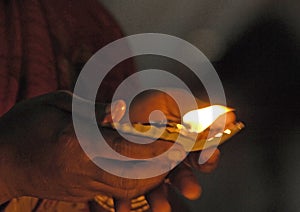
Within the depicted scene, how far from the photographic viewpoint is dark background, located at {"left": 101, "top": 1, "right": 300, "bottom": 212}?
98cm

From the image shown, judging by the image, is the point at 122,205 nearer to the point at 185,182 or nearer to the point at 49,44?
the point at 185,182

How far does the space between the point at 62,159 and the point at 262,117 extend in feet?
1.70

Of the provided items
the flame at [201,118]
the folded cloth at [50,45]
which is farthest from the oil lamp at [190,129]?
the folded cloth at [50,45]

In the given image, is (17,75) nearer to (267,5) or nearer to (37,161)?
(37,161)

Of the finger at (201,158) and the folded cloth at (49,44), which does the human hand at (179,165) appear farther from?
the folded cloth at (49,44)

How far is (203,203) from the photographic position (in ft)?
3.14

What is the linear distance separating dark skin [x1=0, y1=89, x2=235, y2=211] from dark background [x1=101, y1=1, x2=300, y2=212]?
14.5 inches

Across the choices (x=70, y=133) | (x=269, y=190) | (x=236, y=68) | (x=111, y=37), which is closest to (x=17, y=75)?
(x=111, y=37)

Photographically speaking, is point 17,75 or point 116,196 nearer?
point 116,196

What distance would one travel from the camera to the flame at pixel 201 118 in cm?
59

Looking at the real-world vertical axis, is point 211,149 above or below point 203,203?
above

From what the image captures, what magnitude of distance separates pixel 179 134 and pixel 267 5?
51 centimetres

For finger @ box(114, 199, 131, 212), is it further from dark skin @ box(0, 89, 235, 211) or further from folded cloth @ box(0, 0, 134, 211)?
folded cloth @ box(0, 0, 134, 211)

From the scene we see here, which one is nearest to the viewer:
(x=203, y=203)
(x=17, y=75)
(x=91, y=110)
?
(x=91, y=110)
